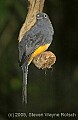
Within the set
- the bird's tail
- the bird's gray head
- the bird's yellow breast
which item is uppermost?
the bird's gray head

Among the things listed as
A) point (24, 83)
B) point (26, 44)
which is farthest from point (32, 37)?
point (24, 83)

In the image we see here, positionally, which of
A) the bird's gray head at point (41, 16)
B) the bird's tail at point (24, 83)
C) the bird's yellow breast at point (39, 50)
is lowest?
the bird's tail at point (24, 83)

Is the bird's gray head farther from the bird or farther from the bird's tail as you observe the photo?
the bird's tail

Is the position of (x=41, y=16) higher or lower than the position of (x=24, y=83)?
higher

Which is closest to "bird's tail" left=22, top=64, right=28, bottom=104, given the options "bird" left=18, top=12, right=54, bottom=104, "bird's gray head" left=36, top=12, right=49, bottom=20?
"bird" left=18, top=12, right=54, bottom=104

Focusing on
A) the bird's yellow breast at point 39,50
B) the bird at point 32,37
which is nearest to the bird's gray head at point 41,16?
the bird at point 32,37

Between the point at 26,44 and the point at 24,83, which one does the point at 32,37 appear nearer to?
the point at 26,44

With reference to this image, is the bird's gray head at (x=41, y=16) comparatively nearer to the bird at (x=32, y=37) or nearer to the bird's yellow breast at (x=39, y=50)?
the bird at (x=32, y=37)
